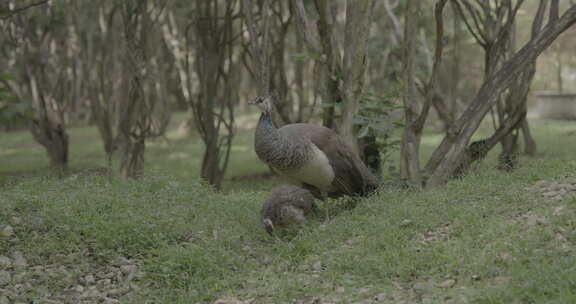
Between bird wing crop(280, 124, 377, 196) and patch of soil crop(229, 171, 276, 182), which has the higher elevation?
bird wing crop(280, 124, 377, 196)

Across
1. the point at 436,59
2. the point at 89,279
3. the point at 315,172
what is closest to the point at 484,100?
the point at 436,59

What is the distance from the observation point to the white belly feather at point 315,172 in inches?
229

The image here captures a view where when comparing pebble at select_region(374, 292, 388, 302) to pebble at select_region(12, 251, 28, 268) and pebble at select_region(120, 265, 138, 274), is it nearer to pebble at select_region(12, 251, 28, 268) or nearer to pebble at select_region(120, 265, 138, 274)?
pebble at select_region(120, 265, 138, 274)

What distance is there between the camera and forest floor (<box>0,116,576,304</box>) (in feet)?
13.4

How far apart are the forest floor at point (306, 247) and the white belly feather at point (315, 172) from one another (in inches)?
14.8

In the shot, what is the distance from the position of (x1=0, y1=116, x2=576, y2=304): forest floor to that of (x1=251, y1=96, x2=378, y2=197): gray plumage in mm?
243

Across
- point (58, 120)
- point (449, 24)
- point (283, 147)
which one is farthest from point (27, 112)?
point (449, 24)

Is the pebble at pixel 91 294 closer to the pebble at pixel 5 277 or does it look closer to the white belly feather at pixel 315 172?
the pebble at pixel 5 277

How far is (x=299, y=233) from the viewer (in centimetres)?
539

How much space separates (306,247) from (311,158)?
102cm

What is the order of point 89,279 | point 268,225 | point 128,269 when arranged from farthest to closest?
point 268,225, point 128,269, point 89,279

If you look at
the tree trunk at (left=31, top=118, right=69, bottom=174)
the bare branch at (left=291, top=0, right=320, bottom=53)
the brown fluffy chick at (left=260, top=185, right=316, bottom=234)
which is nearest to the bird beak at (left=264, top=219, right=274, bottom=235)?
the brown fluffy chick at (left=260, top=185, right=316, bottom=234)

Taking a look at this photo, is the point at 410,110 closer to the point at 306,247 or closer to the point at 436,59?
the point at 436,59

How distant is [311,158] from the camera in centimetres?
578
